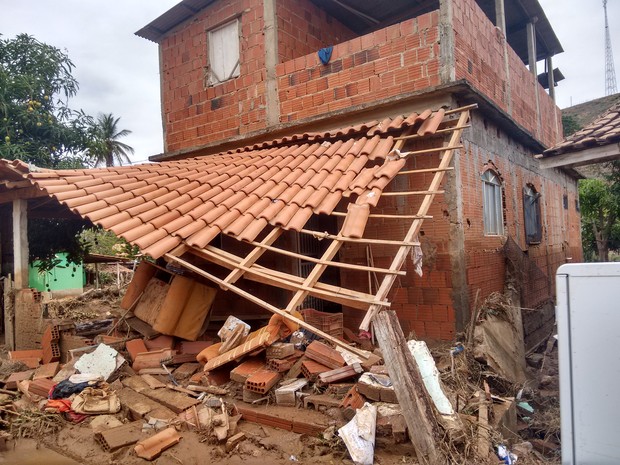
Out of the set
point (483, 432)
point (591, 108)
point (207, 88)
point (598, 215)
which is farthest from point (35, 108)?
point (591, 108)

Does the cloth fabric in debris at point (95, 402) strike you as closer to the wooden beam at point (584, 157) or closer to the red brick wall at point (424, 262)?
the red brick wall at point (424, 262)

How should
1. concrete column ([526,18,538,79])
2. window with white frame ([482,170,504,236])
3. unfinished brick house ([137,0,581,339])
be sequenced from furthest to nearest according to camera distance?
concrete column ([526,18,538,79]), window with white frame ([482,170,504,236]), unfinished brick house ([137,0,581,339])

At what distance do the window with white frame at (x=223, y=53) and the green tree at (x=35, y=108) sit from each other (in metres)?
4.72

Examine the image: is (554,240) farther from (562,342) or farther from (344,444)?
(562,342)

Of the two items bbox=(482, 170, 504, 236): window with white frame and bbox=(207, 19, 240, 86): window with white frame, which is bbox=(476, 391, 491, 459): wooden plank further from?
bbox=(207, 19, 240, 86): window with white frame

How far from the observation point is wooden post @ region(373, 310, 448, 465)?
140 inches

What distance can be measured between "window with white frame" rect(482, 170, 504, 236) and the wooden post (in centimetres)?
449

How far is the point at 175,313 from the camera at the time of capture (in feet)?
21.9

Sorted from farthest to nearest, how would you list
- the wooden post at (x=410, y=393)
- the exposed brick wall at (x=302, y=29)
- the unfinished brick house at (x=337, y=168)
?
1. the exposed brick wall at (x=302, y=29)
2. the unfinished brick house at (x=337, y=168)
3. the wooden post at (x=410, y=393)

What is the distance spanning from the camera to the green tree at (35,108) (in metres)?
10.5

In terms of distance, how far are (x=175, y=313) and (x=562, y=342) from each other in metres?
5.77

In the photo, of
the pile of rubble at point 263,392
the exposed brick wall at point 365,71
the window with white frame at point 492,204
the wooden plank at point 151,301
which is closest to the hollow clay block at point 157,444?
the pile of rubble at point 263,392

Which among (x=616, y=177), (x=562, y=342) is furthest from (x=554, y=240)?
(x=562, y=342)

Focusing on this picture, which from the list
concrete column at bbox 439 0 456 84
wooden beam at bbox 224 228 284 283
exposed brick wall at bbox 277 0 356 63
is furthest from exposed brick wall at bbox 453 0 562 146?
wooden beam at bbox 224 228 284 283
